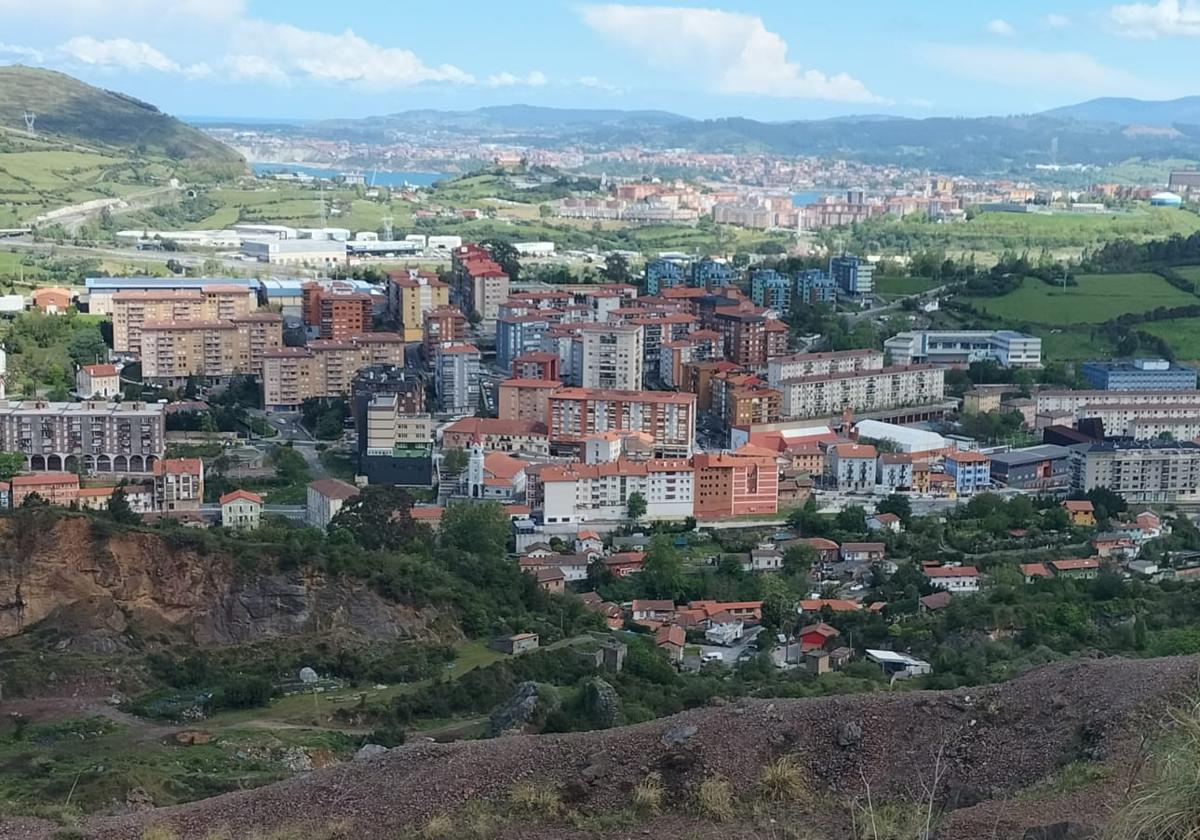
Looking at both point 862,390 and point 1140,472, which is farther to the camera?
point 862,390

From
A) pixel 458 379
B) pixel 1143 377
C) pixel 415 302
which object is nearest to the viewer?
pixel 458 379

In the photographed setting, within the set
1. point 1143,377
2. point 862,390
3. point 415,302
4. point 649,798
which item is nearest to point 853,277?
point 862,390

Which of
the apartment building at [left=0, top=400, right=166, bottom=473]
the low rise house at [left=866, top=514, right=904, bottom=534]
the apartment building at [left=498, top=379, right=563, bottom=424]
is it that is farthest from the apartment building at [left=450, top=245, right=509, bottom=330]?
the low rise house at [left=866, top=514, right=904, bottom=534]

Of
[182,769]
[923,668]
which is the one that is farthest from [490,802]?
[923,668]

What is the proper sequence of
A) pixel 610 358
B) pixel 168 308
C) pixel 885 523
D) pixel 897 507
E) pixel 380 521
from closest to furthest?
pixel 380 521 < pixel 885 523 < pixel 897 507 < pixel 610 358 < pixel 168 308

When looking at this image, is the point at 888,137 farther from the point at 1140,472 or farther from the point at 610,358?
the point at 1140,472

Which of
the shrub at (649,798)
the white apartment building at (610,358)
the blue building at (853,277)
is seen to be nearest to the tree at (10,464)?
the white apartment building at (610,358)

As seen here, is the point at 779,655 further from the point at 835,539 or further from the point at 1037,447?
the point at 1037,447
